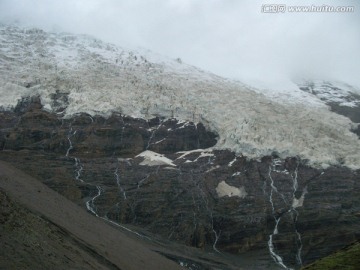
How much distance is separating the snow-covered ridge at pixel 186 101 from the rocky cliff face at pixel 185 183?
3911 mm

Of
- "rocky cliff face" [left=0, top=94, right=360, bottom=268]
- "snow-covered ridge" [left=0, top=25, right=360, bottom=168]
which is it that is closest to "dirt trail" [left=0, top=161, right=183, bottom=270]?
"rocky cliff face" [left=0, top=94, right=360, bottom=268]

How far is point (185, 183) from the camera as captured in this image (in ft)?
441

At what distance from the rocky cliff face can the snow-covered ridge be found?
391cm

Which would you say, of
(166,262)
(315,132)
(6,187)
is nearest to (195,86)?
(315,132)

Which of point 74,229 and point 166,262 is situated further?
point 166,262

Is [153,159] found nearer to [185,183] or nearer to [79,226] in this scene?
Answer: [185,183]

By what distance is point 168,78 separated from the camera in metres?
182

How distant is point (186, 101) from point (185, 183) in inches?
1581

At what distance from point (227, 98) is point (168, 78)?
78.1 feet

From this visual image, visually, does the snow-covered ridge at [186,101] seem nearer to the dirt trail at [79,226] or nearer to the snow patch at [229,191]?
the snow patch at [229,191]

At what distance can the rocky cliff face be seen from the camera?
11938cm

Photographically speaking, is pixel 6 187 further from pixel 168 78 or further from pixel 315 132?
pixel 168 78

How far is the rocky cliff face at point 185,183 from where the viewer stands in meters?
119

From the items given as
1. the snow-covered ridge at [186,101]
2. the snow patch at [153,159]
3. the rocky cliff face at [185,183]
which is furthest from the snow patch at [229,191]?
the snow patch at [153,159]
